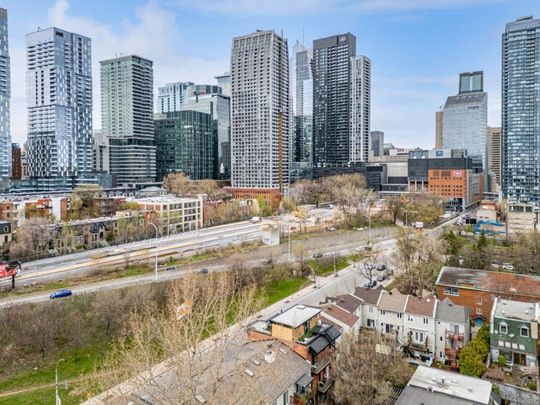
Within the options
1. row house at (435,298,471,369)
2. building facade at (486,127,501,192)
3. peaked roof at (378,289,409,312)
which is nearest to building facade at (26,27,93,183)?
peaked roof at (378,289,409,312)

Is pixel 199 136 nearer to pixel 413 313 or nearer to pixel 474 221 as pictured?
pixel 474 221

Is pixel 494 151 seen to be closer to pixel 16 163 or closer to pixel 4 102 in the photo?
pixel 4 102

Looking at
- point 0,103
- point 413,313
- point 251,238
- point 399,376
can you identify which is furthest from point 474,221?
point 0,103

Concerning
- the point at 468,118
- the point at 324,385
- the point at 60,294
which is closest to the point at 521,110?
the point at 468,118

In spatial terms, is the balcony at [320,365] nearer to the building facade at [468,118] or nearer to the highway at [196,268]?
the highway at [196,268]

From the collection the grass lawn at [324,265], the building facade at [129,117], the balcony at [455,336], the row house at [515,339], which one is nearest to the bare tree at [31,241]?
the grass lawn at [324,265]
